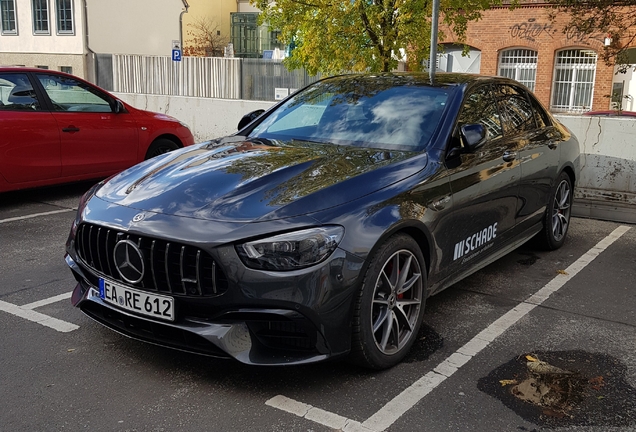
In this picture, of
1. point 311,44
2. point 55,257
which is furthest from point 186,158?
point 311,44

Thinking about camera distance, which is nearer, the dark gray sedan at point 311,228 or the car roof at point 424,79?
the dark gray sedan at point 311,228

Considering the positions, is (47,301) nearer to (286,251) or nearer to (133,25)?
(286,251)

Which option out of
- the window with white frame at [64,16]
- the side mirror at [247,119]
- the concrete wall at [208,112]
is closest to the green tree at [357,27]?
the concrete wall at [208,112]

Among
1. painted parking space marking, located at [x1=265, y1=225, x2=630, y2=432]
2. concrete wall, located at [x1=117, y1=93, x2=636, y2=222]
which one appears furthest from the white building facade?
painted parking space marking, located at [x1=265, y1=225, x2=630, y2=432]

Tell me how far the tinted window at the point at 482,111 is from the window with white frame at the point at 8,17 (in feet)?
105

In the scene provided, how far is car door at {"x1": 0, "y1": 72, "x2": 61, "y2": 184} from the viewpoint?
312 inches

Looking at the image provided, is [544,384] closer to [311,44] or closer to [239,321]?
[239,321]

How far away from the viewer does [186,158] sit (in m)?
4.63

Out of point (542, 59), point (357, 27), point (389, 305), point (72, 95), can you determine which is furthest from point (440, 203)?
point (542, 59)

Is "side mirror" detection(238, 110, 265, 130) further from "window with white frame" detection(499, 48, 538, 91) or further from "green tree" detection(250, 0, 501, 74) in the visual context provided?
"window with white frame" detection(499, 48, 538, 91)

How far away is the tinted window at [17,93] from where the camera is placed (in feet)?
26.2

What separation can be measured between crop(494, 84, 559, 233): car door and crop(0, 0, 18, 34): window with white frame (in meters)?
31.7

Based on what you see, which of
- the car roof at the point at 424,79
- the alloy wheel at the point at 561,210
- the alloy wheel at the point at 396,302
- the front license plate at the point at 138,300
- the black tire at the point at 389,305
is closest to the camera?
the front license plate at the point at 138,300

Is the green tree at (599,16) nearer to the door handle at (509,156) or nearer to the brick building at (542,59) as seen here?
the door handle at (509,156)
